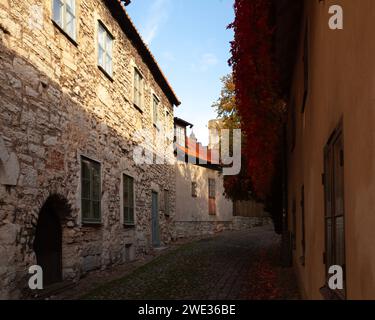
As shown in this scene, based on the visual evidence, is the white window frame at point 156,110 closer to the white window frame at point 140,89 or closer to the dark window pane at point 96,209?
the white window frame at point 140,89

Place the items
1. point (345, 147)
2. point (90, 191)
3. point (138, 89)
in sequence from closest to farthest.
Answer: point (345, 147) → point (90, 191) → point (138, 89)

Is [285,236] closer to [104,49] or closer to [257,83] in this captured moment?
[257,83]

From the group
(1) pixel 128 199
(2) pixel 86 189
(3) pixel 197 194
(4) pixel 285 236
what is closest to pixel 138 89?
(1) pixel 128 199

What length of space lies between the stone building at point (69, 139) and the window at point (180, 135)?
12.5m

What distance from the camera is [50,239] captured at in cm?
878

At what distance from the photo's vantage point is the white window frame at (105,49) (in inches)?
452

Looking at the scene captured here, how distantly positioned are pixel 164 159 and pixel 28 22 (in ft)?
40.1

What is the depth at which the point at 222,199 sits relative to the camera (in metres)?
Answer: 31.5

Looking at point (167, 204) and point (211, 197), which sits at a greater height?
point (167, 204)

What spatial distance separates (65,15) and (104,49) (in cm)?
249

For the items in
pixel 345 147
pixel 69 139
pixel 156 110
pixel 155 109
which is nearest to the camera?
pixel 345 147

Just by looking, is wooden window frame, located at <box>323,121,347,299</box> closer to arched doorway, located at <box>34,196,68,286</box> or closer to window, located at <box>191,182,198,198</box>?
arched doorway, located at <box>34,196,68,286</box>
